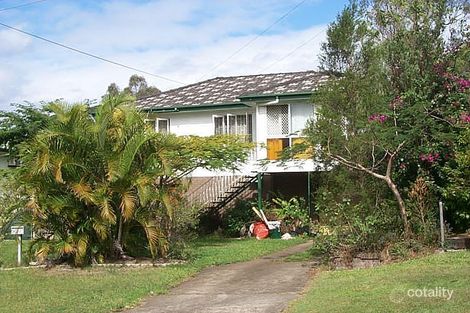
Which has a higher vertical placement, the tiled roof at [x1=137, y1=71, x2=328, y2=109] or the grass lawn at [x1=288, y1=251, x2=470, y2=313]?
the tiled roof at [x1=137, y1=71, x2=328, y2=109]

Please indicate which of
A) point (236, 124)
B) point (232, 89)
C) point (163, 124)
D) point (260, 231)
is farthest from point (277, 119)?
point (163, 124)

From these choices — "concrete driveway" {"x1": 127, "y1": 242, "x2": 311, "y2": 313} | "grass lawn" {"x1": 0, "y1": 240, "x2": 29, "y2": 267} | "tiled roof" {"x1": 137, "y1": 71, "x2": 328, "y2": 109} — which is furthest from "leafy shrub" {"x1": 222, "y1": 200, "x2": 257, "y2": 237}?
"concrete driveway" {"x1": 127, "y1": 242, "x2": 311, "y2": 313}

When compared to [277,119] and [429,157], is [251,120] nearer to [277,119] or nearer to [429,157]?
[277,119]

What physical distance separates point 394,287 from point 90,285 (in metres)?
5.90

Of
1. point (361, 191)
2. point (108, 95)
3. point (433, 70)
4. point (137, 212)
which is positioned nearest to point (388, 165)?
point (361, 191)

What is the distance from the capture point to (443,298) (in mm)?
8898

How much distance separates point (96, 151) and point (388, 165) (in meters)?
6.78

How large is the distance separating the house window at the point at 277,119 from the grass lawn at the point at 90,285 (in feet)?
27.0

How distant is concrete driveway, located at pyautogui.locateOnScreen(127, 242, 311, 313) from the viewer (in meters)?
10.1

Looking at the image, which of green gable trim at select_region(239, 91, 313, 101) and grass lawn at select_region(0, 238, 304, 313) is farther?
green gable trim at select_region(239, 91, 313, 101)

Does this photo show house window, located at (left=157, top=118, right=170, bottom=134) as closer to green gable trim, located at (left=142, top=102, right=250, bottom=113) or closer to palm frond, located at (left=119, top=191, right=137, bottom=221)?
green gable trim, located at (left=142, top=102, right=250, bottom=113)

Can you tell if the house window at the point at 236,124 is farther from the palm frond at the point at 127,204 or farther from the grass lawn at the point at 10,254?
the palm frond at the point at 127,204

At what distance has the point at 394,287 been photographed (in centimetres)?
1021

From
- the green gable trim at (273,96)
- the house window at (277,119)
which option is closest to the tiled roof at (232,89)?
the green gable trim at (273,96)
